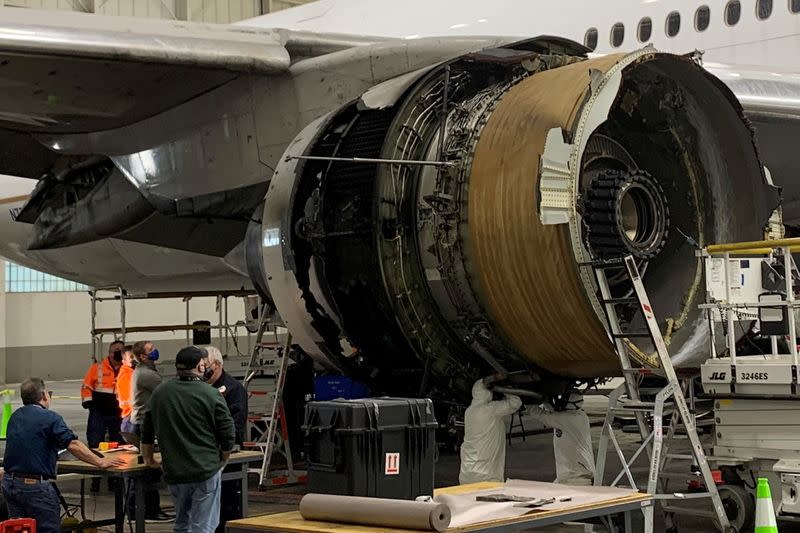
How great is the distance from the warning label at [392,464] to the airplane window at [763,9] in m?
8.62

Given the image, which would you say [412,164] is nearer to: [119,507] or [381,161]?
[381,161]

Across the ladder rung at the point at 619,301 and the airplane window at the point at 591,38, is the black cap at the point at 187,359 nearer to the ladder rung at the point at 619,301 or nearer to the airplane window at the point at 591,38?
the ladder rung at the point at 619,301

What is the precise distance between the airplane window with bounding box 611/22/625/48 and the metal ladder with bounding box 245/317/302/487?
17.9 ft

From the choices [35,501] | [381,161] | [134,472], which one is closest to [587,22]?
[381,161]

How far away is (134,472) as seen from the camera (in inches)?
311

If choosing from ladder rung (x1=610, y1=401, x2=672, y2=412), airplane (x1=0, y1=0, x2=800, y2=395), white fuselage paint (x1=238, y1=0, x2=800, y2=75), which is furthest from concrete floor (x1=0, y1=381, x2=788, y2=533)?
white fuselage paint (x1=238, y1=0, x2=800, y2=75)

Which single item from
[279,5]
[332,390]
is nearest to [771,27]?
[332,390]

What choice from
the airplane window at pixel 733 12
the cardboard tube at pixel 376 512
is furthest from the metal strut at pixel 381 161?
the airplane window at pixel 733 12

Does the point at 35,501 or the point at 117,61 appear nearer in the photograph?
the point at 35,501

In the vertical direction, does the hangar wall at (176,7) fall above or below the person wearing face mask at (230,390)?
above

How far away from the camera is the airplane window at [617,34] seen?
14180 millimetres

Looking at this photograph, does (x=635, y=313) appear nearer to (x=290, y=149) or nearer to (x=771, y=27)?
(x=290, y=149)

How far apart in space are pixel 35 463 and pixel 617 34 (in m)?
9.08

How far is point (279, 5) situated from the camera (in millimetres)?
39938
